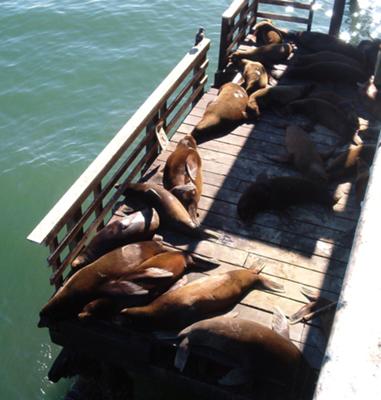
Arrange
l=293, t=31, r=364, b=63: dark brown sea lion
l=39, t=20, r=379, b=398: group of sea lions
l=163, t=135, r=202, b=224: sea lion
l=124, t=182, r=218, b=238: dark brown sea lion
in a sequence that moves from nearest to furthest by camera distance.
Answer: l=39, t=20, r=379, b=398: group of sea lions, l=124, t=182, r=218, b=238: dark brown sea lion, l=163, t=135, r=202, b=224: sea lion, l=293, t=31, r=364, b=63: dark brown sea lion

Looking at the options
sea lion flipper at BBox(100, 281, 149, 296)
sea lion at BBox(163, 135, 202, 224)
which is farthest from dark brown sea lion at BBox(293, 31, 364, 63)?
sea lion flipper at BBox(100, 281, 149, 296)

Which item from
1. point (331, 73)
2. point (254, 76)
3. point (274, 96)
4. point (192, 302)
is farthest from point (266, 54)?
point (192, 302)

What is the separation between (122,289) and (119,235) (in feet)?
2.43

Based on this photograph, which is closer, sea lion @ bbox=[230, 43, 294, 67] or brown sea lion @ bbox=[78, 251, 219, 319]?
brown sea lion @ bbox=[78, 251, 219, 319]

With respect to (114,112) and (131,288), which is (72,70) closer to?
(114,112)

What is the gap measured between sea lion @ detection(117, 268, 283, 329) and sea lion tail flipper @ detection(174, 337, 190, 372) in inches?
7.3

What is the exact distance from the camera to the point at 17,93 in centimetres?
1207

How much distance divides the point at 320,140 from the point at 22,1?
12206 mm

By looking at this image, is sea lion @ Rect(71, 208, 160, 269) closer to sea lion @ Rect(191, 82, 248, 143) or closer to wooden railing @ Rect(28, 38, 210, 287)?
wooden railing @ Rect(28, 38, 210, 287)

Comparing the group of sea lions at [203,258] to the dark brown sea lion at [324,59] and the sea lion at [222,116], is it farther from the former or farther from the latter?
the dark brown sea lion at [324,59]

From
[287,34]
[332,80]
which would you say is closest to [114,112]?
[287,34]

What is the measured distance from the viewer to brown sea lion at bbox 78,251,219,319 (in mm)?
4438

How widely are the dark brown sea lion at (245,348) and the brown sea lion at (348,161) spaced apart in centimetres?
253

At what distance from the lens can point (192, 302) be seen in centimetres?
441
